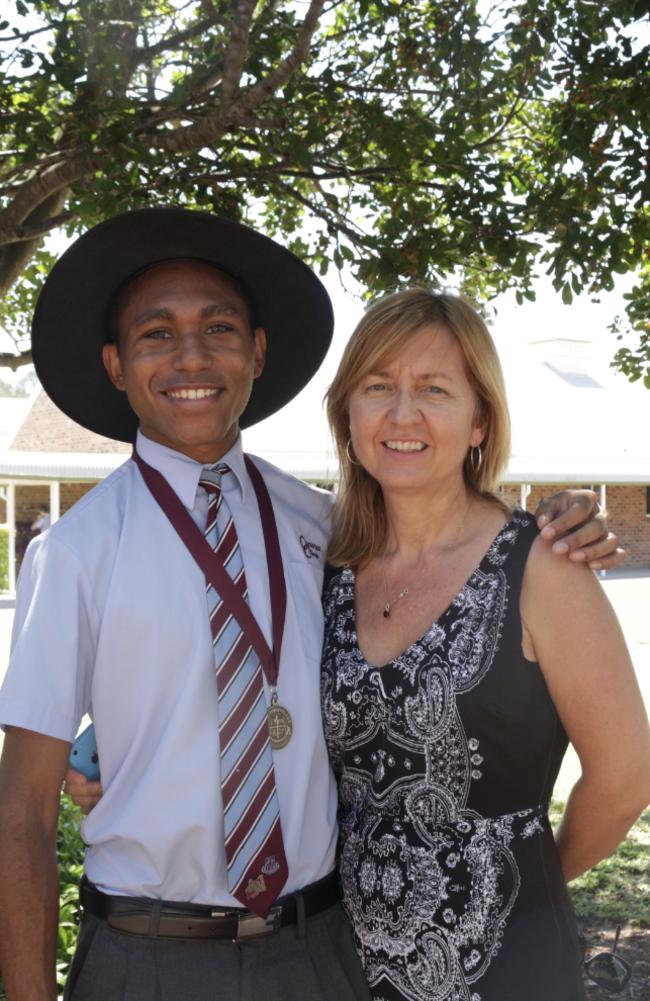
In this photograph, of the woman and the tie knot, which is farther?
the tie knot

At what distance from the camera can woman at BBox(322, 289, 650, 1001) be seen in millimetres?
2494

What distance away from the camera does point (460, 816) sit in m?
2.55

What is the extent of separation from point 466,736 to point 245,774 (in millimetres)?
533

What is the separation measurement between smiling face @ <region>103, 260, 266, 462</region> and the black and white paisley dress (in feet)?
2.60

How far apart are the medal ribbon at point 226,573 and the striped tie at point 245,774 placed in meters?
0.02

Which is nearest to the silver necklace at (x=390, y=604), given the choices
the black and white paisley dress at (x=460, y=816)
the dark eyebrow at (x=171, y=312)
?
the black and white paisley dress at (x=460, y=816)

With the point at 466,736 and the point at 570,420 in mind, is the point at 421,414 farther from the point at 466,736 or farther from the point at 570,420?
the point at 570,420

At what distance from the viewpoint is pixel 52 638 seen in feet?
7.77

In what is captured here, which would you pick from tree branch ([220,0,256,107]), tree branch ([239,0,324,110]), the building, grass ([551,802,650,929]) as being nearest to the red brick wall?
the building

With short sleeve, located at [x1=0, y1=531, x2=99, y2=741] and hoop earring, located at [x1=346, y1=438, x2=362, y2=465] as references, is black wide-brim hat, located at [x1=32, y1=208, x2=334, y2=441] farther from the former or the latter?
short sleeve, located at [x1=0, y1=531, x2=99, y2=741]

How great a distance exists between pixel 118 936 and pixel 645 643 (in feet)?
43.3

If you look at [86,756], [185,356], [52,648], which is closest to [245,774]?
[86,756]

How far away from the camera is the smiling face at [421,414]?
2822 mm

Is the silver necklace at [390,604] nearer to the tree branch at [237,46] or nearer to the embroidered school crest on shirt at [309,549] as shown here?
the embroidered school crest on shirt at [309,549]
